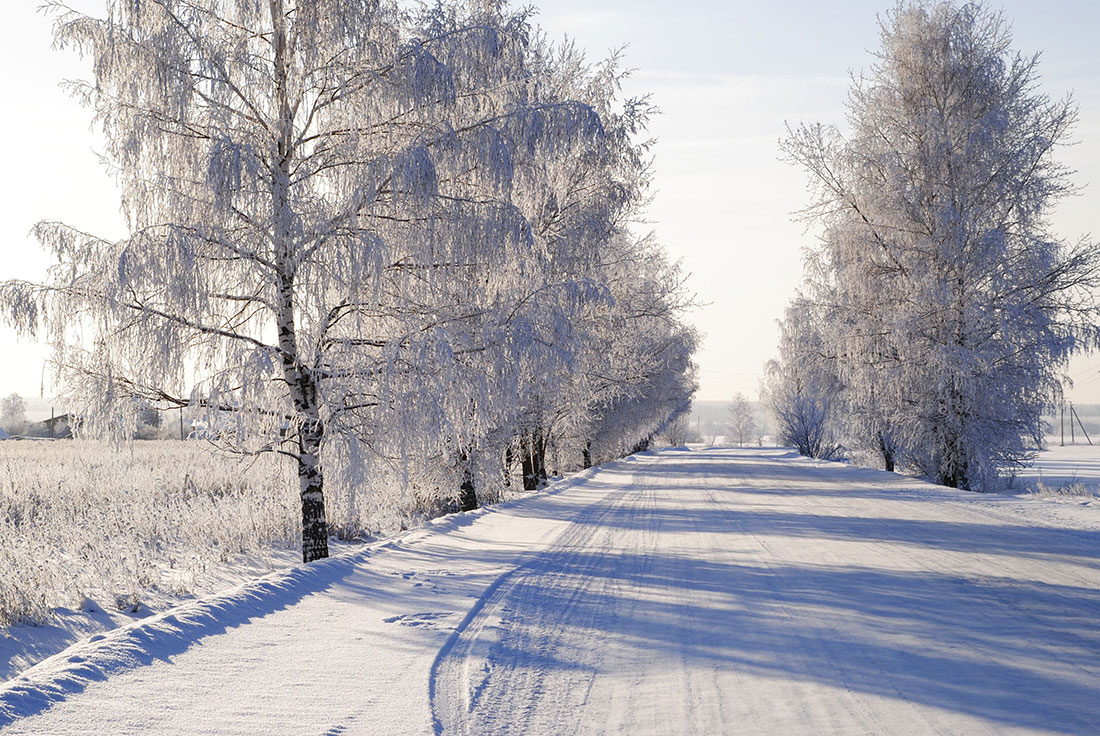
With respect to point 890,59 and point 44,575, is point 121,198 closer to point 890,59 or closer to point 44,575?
point 44,575

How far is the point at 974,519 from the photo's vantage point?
13.1 meters

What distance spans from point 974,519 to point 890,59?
544 inches

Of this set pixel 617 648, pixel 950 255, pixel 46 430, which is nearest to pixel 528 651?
pixel 617 648

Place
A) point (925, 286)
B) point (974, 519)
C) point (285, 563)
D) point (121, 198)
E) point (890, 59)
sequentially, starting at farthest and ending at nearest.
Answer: point (890, 59)
point (925, 286)
point (974, 519)
point (285, 563)
point (121, 198)

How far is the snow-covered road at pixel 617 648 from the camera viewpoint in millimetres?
4141

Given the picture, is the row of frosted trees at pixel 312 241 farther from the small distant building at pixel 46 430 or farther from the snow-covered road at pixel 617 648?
the small distant building at pixel 46 430

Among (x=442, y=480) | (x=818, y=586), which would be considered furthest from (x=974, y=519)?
(x=442, y=480)

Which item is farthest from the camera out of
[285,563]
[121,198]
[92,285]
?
[285,563]

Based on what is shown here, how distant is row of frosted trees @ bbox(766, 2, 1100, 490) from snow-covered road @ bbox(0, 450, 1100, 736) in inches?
401

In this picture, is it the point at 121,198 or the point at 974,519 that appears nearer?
the point at 121,198

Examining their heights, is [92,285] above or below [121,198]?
below

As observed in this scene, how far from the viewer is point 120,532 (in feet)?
39.6

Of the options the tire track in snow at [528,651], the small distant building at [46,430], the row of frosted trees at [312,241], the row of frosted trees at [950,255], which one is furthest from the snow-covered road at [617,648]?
the small distant building at [46,430]

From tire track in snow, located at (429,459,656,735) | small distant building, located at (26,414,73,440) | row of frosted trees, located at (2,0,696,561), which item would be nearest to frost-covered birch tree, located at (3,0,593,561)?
row of frosted trees, located at (2,0,696,561)
